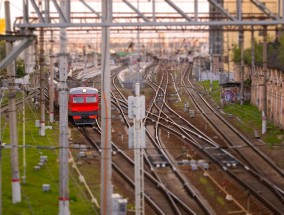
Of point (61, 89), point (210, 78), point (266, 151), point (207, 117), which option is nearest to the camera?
point (61, 89)

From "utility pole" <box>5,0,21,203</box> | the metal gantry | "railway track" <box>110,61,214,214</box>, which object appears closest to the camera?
the metal gantry

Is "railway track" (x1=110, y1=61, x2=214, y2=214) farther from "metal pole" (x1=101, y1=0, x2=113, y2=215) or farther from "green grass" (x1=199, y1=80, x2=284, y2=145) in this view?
"green grass" (x1=199, y1=80, x2=284, y2=145)

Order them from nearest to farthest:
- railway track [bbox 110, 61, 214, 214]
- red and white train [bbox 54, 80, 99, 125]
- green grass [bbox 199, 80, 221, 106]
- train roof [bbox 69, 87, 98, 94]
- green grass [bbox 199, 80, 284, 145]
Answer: railway track [bbox 110, 61, 214, 214], green grass [bbox 199, 80, 284, 145], red and white train [bbox 54, 80, 99, 125], train roof [bbox 69, 87, 98, 94], green grass [bbox 199, 80, 221, 106]

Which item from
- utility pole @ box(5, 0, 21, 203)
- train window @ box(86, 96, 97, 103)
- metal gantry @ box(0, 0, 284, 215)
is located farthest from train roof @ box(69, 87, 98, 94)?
metal gantry @ box(0, 0, 284, 215)

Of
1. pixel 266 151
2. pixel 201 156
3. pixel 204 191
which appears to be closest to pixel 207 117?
pixel 266 151

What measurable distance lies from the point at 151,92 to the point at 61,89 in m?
10.6

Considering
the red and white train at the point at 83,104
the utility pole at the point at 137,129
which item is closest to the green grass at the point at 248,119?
the red and white train at the point at 83,104

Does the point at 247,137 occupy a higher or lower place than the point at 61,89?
lower

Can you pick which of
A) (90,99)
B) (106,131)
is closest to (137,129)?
(106,131)

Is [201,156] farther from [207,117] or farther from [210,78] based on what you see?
[210,78]

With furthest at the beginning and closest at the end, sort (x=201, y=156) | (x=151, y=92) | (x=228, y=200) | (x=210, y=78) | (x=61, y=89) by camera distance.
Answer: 1. (x=210, y=78)
2. (x=151, y=92)
3. (x=201, y=156)
4. (x=228, y=200)
5. (x=61, y=89)

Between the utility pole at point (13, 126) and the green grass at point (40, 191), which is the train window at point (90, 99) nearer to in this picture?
the green grass at point (40, 191)

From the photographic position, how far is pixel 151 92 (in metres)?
18.5

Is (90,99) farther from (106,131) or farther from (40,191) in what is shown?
(106,131)
